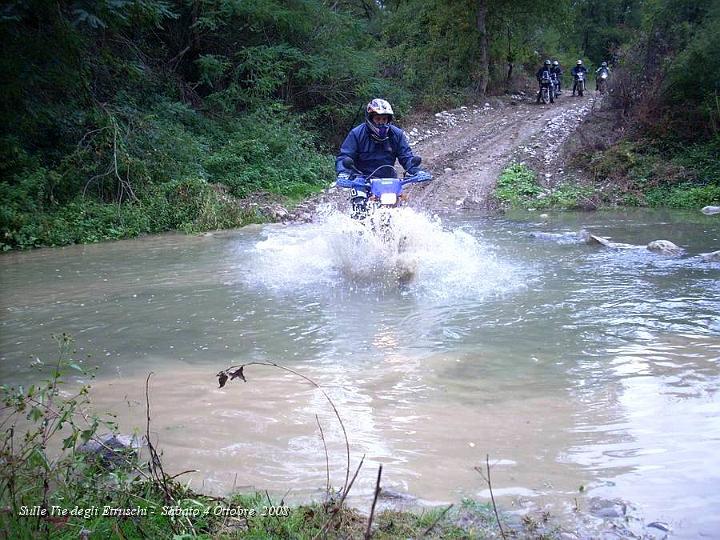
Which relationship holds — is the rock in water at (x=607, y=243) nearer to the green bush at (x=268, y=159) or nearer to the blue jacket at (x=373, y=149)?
the blue jacket at (x=373, y=149)

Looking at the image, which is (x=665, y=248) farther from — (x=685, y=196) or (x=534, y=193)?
(x=534, y=193)

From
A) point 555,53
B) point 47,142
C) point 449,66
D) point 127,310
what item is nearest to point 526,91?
point 449,66

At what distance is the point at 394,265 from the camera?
343 inches

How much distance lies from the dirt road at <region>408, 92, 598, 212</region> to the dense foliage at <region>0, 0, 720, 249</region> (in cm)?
211

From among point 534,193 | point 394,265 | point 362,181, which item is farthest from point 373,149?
point 534,193

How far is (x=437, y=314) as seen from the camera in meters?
6.94

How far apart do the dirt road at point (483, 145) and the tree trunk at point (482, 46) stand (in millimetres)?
1164

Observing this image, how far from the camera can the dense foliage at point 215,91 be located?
40.3 ft

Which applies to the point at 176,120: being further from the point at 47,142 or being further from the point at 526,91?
the point at 526,91

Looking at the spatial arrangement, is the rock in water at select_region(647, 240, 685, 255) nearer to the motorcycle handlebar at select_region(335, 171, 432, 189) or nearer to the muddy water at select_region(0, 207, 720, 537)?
the muddy water at select_region(0, 207, 720, 537)

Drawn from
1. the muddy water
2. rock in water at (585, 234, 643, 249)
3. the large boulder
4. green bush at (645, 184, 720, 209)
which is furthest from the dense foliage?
rock in water at (585, 234, 643, 249)

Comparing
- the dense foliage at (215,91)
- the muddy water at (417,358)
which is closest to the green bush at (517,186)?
the dense foliage at (215,91)

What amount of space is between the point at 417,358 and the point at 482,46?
27.8 metres

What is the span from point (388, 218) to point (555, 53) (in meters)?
38.3
